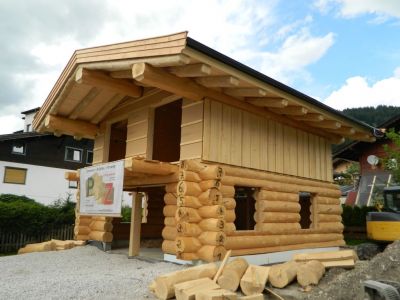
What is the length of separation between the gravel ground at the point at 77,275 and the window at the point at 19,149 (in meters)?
22.1

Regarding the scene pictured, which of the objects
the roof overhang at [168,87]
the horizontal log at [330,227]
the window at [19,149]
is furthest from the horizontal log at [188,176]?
the window at [19,149]

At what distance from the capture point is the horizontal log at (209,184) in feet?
29.6

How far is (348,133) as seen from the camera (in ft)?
44.3

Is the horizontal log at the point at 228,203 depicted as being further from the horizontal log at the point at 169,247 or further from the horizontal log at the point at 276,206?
the horizontal log at the point at 169,247

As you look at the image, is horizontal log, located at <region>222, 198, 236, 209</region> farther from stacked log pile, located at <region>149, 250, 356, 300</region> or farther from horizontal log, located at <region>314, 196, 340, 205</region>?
horizontal log, located at <region>314, 196, 340, 205</region>

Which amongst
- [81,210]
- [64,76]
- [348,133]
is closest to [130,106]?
[64,76]

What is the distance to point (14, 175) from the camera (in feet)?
103

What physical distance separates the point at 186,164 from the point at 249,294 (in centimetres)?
339

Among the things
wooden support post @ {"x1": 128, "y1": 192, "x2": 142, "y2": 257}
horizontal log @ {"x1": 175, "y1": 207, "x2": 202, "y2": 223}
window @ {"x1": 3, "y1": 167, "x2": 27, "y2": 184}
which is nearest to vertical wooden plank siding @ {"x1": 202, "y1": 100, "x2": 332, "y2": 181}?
horizontal log @ {"x1": 175, "y1": 207, "x2": 202, "y2": 223}

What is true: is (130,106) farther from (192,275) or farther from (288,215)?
(192,275)

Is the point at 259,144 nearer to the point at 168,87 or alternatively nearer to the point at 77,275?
the point at 168,87

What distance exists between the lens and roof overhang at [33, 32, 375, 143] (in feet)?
27.0

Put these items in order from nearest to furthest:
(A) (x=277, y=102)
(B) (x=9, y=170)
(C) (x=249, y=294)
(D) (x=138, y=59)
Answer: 1. (C) (x=249, y=294)
2. (D) (x=138, y=59)
3. (A) (x=277, y=102)
4. (B) (x=9, y=170)

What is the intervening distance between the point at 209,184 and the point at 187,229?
1151 mm
